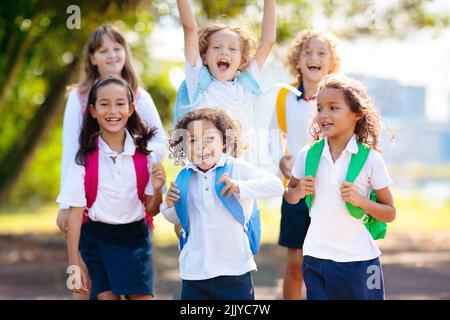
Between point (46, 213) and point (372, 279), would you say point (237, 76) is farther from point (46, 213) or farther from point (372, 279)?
point (46, 213)

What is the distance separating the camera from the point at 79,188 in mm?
4379

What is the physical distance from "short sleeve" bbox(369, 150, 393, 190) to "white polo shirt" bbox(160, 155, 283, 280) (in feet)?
1.46

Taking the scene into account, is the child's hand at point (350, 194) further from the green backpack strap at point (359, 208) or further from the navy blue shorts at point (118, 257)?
the navy blue shorts at point (118, 257)

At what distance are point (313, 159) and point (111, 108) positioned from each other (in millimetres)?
1163

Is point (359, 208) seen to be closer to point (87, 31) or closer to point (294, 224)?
point (294, 224)

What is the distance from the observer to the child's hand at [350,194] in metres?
3.80

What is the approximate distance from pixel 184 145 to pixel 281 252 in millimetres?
8537

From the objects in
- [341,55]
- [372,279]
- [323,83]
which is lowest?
[372,279]

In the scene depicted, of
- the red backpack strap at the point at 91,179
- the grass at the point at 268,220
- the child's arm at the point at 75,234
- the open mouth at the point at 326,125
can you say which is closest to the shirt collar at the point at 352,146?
the open mouth at the point at 326,125

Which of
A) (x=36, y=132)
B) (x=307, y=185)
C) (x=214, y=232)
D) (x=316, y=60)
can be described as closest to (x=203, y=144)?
(x=214, y=232)

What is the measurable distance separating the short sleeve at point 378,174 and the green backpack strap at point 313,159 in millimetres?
251

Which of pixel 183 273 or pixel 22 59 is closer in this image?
pixel 183 273

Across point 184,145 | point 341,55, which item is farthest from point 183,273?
point 341,55

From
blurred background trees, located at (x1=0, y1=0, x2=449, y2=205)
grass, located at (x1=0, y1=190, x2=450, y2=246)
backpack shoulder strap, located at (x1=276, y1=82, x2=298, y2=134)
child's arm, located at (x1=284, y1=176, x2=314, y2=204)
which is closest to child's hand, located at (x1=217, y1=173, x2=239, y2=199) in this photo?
child's arm, located at (x1=284, y1=176, x2=314, y2=204)
